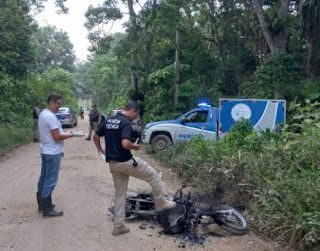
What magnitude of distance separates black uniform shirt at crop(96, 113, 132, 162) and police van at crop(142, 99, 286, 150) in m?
7.37

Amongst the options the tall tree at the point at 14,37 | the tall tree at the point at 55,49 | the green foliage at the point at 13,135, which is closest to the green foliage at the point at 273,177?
the green foliage at the point at 13,135

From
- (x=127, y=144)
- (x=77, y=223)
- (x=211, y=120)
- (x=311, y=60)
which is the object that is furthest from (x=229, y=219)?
(x=311, y=60)

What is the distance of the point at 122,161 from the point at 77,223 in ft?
4.84

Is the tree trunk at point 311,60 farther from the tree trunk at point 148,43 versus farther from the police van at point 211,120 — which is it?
the tree trunk at point 148,43

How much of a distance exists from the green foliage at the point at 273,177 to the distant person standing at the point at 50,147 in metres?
2.93

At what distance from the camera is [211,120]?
56.5 feet

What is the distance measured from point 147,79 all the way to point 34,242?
20043mm

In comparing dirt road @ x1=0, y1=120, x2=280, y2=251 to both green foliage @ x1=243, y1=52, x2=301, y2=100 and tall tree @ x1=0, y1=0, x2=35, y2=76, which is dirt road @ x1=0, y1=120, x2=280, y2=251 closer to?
green foliage @ x1=243, y1=52, x2=301, y2=100

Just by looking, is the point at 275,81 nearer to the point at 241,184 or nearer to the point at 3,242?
the point at 241,184

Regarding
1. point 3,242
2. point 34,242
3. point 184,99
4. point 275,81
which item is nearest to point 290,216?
point 34,242

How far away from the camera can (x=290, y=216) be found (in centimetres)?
629

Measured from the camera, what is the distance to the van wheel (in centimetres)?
1759

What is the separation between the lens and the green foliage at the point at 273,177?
6.11 m

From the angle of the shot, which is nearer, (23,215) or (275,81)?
(23,215)
